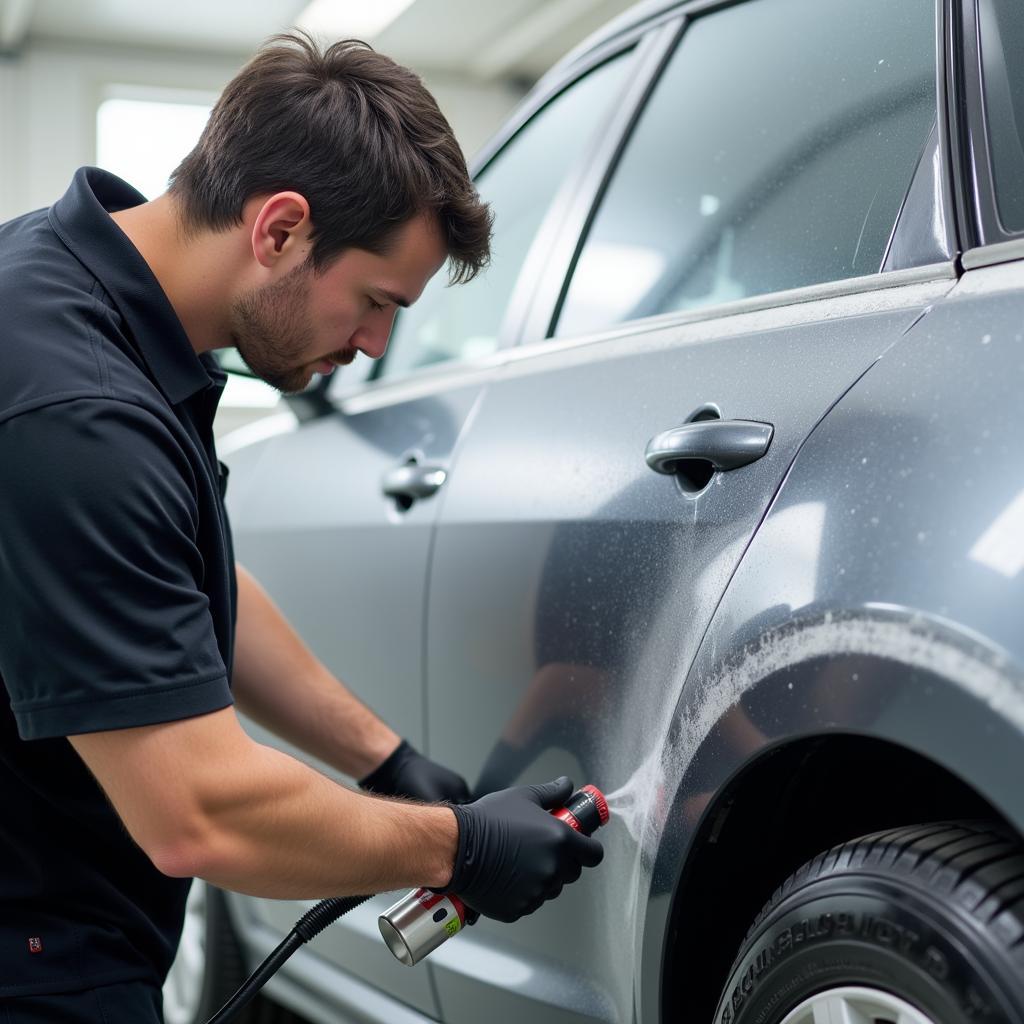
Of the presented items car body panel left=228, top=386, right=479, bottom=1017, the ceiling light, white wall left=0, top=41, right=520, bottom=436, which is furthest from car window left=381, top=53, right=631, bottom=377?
white wall left=0, top=41, right=520, bottom=436

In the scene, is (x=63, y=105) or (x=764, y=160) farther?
(x=63, y=105)

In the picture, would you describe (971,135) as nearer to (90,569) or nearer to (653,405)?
(653,405)

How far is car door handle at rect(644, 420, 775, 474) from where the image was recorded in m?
1.18

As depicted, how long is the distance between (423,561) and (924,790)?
773 millimetres

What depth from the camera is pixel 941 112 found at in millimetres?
1174

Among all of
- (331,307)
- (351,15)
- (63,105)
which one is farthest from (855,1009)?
(63,105)

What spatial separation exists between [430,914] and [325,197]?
737mm

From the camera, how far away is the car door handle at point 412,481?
1774mm

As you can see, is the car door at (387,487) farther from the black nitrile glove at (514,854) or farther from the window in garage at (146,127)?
the window in garage at (146,127)

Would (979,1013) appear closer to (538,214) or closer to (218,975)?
(538,214)

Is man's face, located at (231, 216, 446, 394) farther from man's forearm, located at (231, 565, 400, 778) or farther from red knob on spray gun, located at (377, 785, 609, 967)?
red knob on spray gun, located at (377, 785, 609, 967)

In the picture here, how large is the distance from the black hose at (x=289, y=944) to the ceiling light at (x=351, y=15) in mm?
8076

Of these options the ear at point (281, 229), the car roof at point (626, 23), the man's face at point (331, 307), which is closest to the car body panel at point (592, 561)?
the man's face at point (331, 307)

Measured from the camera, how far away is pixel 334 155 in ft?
4.56
